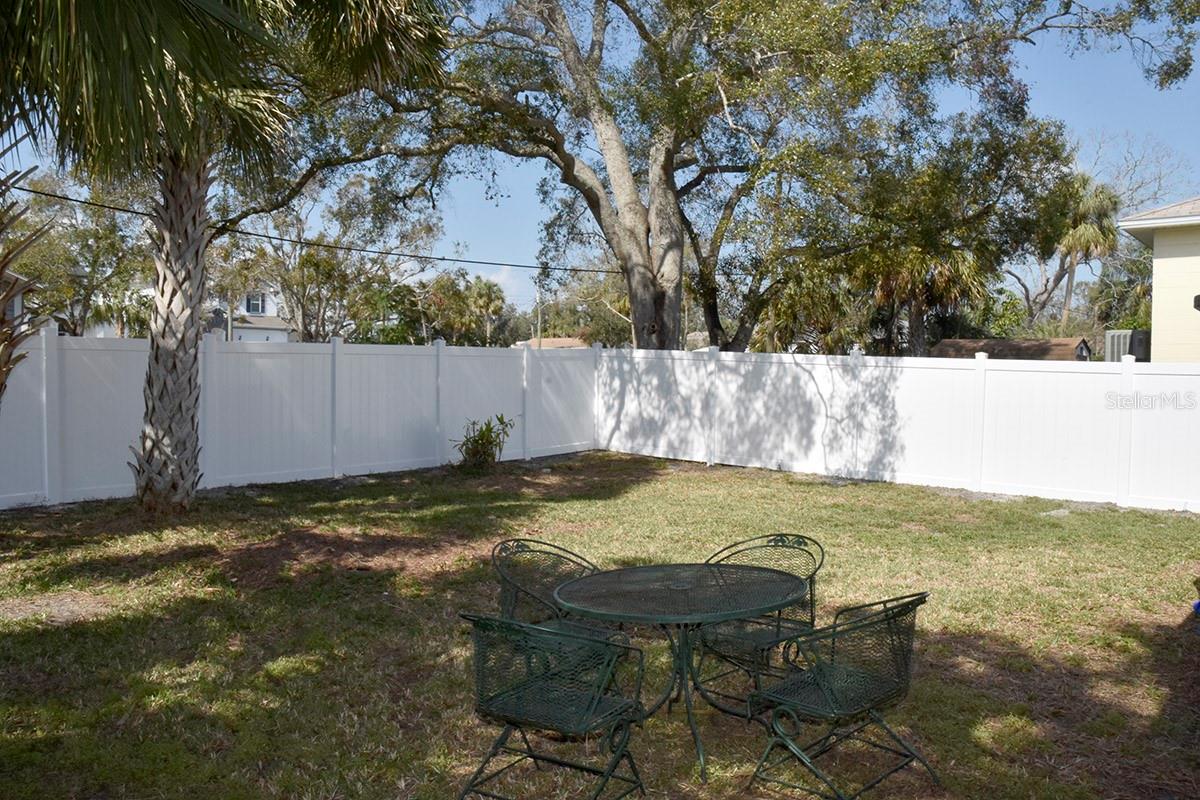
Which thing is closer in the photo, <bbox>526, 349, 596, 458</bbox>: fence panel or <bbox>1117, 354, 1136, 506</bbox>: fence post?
<bbox>1117, 354, 1136, 506</bbox>: fence post

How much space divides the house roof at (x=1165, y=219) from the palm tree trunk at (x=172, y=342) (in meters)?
13.3

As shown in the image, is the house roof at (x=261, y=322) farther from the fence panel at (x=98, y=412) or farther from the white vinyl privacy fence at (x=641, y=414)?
the fence panel at (x=98, y=412)

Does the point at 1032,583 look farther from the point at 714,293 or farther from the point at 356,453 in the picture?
the point at 714,293

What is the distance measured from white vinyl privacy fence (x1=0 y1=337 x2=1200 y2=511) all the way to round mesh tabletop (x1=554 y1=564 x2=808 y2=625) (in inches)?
279

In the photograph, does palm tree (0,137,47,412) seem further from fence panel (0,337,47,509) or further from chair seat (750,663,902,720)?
chair seat (750,663,902,720)

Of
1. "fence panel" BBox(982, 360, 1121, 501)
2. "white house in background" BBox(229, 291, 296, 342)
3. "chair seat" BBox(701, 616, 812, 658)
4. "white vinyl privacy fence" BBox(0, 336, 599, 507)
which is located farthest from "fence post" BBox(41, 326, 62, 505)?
"white house in background" BBox(229, 291, 296, 342)

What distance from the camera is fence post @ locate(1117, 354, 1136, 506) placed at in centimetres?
1082

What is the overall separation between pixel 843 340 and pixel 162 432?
2300 centimetres

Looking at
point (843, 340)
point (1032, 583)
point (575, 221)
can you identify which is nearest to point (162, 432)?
point (1032, 583)

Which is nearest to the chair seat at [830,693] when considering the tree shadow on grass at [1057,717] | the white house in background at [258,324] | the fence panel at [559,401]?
the tree shadow on grass at [1057,717]

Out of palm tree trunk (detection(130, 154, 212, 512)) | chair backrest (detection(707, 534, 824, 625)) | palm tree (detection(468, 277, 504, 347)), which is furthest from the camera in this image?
palm tree (detection(468, 277, 504, 347))

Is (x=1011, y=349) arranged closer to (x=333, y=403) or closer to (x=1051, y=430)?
(x=1051, y=430)

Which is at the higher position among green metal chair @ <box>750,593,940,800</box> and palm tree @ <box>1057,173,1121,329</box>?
palm tree @ <box>1057,173,1121,329</box>

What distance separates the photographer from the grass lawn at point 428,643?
4.23 meters
